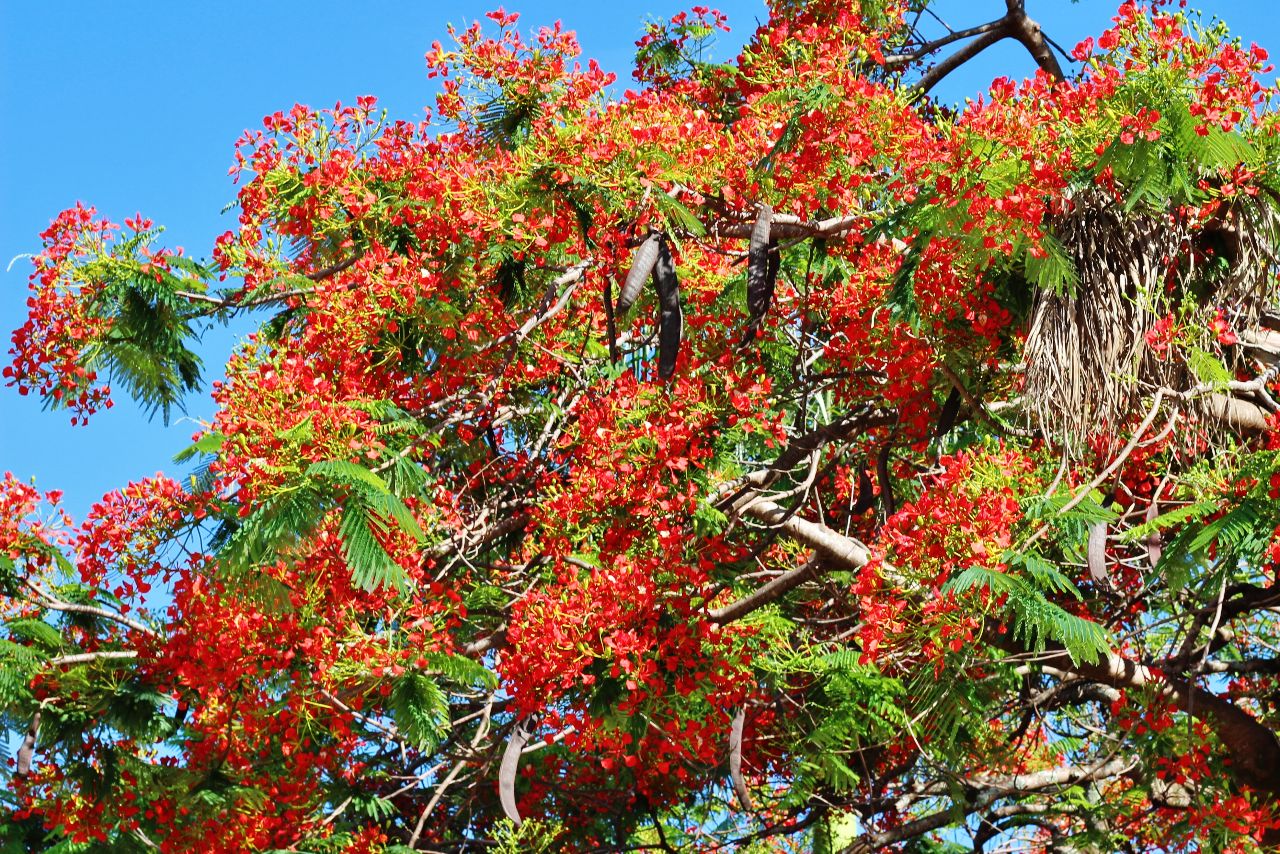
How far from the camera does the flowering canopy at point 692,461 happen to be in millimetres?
5098

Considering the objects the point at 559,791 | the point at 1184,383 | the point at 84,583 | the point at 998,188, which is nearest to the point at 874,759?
the point at 559,791

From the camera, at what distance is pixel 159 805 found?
706 cm

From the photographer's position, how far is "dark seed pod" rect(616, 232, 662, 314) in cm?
520

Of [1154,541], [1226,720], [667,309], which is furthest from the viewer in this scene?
[1226,720]

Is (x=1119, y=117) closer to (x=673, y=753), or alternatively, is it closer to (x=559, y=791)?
(x=673, y=753)

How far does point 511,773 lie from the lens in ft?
17.9

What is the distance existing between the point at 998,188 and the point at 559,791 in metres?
4.34

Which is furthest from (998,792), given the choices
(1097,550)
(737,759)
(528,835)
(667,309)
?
(667,309)

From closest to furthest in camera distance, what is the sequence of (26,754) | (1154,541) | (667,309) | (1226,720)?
(1154,541) → (667,309) → (1226,720) → (26,754)

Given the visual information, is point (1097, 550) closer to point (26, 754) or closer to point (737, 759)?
point (737, 759)

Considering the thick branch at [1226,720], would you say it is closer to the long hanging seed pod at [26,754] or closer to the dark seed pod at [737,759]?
the dark seed pod at [737,759]

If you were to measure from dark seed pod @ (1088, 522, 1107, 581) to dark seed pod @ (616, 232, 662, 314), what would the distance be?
1872 mm

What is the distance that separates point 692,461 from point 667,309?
3.13 feet

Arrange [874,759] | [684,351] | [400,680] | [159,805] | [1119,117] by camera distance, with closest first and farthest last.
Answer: [1119,117]
[400,680]
[684,351]
[159,805]
[874,759]
